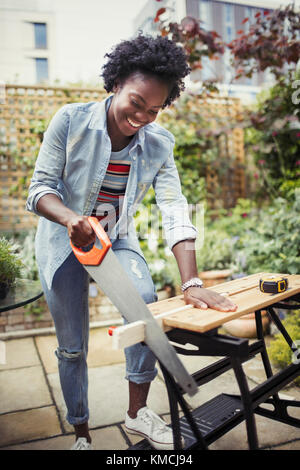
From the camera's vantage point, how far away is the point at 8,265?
197 cm

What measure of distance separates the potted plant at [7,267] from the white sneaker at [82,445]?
802 mm

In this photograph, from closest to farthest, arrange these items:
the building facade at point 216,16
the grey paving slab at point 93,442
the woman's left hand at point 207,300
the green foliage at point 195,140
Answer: the woman's left hand at point 207,300
the grey paving slab at point 93,442
the building facade at point 216,16
the green foliage at point 195,140

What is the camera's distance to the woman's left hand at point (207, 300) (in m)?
1.49

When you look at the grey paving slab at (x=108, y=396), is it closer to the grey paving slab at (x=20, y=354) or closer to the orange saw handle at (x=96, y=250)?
the grey paving slab at (x=20, y=354)

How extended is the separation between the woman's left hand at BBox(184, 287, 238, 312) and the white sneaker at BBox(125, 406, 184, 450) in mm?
732

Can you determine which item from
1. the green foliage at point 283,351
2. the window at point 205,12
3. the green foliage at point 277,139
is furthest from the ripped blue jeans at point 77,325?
the window at point 205,12

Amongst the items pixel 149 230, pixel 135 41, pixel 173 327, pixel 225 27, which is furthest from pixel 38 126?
pixel 173 327

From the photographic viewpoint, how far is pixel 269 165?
532 cm

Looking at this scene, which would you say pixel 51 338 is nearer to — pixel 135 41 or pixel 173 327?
pixel 173 327

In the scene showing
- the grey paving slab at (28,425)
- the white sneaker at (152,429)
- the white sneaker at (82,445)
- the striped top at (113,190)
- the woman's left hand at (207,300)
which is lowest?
the grey paving slab at (28,425)

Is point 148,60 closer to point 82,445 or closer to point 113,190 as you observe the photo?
point 113,190

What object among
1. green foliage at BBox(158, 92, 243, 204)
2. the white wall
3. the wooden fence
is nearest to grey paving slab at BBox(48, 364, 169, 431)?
the white wall

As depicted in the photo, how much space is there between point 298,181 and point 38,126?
327 centimetres

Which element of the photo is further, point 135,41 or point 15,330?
point 15,330
